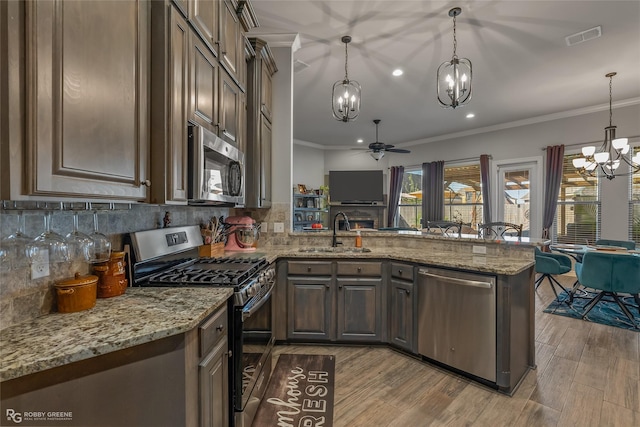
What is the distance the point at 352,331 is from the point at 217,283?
1580 mm

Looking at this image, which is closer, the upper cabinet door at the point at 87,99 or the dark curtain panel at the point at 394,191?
the upper cabinet door at the point at 87,99

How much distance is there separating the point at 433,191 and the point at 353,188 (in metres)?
2.04

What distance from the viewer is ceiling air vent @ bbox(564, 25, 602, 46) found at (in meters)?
2.97

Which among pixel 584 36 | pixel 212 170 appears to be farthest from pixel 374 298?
pixel 584 36

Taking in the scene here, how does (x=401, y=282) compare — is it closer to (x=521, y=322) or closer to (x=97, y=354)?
(x=521, y=322)

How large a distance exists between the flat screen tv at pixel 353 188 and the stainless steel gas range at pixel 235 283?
5909 millimetres

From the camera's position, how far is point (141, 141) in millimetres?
1279

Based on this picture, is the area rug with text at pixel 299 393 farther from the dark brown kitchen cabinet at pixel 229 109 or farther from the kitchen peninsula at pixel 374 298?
the dark brown kitchen cabinet at pixel 229 109

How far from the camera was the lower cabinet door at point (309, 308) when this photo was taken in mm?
2674

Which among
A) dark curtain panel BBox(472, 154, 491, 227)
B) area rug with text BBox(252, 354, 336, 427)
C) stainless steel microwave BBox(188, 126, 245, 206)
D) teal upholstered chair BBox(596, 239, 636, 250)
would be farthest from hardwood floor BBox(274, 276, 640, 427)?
dark curtain panel BBox(472, 154, 491, 227)

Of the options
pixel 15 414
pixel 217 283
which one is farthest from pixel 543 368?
pixel 15 414

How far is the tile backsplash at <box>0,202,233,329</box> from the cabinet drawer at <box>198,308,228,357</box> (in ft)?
2.02

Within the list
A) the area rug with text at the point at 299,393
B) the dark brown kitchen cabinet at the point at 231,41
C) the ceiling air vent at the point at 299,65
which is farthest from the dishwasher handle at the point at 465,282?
the ceiling air vent at the point at 299,65

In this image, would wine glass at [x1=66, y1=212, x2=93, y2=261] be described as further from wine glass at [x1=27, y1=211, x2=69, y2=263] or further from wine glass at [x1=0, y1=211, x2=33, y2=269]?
wine glass at [x1=0, y1=211, x2=33, y2=269]
